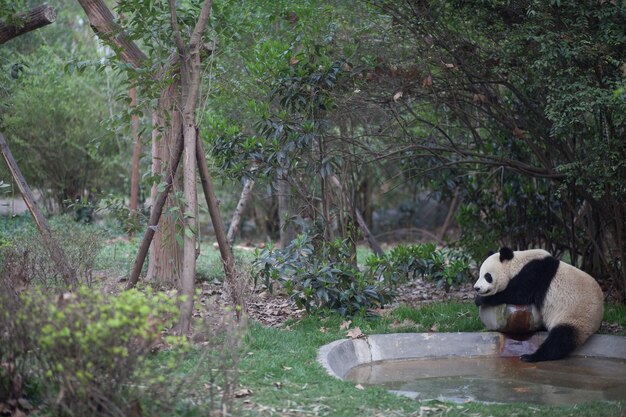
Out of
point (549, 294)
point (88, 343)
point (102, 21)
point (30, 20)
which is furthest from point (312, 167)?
point (88, 343)

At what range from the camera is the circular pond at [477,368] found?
6.80 meters

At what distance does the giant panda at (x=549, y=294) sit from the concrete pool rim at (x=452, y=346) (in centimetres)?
18

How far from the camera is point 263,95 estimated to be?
10.7 m

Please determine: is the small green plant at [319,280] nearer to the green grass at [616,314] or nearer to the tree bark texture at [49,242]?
the tree bark texture at [49,242]

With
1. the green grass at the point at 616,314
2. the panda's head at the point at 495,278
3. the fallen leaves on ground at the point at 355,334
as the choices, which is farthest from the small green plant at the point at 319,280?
the green grass at the point at 616,314

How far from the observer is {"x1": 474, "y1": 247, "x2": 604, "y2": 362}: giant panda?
8.06 m

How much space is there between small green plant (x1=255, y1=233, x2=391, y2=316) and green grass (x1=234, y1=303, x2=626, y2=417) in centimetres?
78

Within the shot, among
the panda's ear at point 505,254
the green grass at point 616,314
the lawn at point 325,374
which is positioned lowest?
the lawn at point 325,374

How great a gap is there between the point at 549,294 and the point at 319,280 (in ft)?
8.52

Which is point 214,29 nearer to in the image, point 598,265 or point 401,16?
point 401,16

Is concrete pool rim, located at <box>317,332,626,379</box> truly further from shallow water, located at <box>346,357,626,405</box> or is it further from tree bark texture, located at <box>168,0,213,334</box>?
tree bark texture, located at <box>168,0,213,334</box>

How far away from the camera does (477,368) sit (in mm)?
7801

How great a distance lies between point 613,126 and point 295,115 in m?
3.89

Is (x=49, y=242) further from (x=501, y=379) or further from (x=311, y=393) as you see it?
(x=501, y=379)
